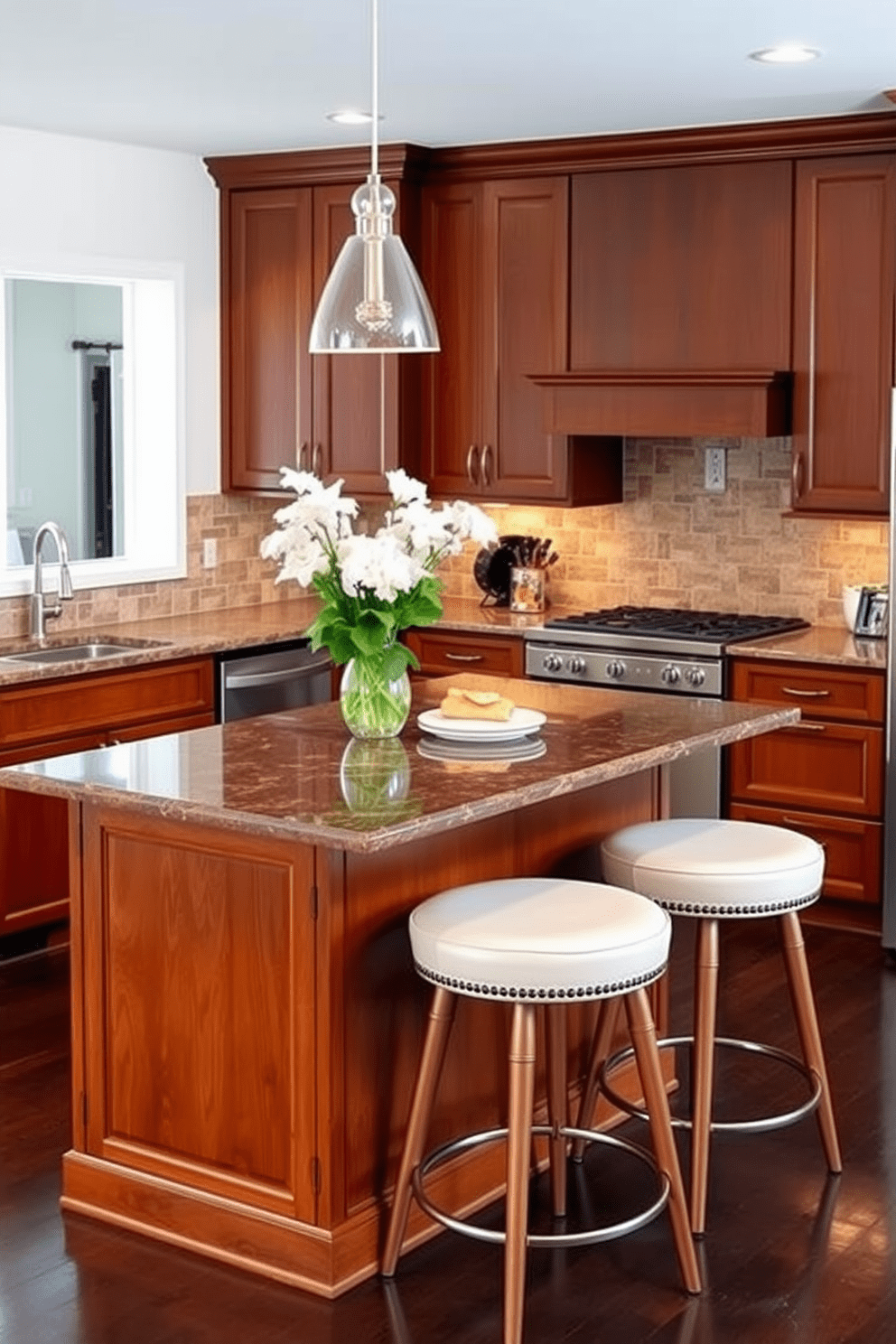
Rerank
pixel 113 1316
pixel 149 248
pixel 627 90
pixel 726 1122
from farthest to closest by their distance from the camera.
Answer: pixel 149 248, pixel 627 90, pixel 726 1122, pixel 113 1316

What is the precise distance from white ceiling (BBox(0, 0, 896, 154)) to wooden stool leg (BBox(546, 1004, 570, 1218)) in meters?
2.17

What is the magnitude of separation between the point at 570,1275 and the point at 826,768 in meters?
2.59

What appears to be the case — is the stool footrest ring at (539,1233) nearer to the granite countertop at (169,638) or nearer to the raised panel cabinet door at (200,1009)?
the raised panel cabinet door at (200,1009)

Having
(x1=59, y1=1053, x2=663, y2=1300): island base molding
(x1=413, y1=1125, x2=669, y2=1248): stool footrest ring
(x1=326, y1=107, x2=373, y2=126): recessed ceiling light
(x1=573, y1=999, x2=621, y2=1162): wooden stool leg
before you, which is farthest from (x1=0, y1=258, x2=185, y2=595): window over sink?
(x1=413, y1=1125, x2=669, y2=1248): stool footrest ring

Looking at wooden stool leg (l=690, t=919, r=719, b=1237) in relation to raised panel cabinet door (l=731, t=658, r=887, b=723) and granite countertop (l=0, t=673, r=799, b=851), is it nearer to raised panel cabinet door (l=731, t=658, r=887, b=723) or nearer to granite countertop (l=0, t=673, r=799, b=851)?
granite countertop (l=0, t=673, r=799, b=851)

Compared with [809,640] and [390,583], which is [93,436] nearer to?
[809,640]

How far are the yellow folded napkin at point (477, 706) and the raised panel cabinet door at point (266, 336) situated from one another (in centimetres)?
290

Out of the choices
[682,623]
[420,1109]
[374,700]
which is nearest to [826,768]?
[682,623]

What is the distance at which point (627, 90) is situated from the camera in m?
5.35

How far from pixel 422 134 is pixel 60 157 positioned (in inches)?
46.2

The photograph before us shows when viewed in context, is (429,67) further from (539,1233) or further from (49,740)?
(539,1233)

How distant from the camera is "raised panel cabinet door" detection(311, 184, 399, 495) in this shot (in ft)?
22.0

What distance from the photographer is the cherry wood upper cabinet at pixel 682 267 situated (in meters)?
6.07

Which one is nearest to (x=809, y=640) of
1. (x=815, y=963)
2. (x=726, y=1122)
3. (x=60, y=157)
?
(x=815, y=963)
